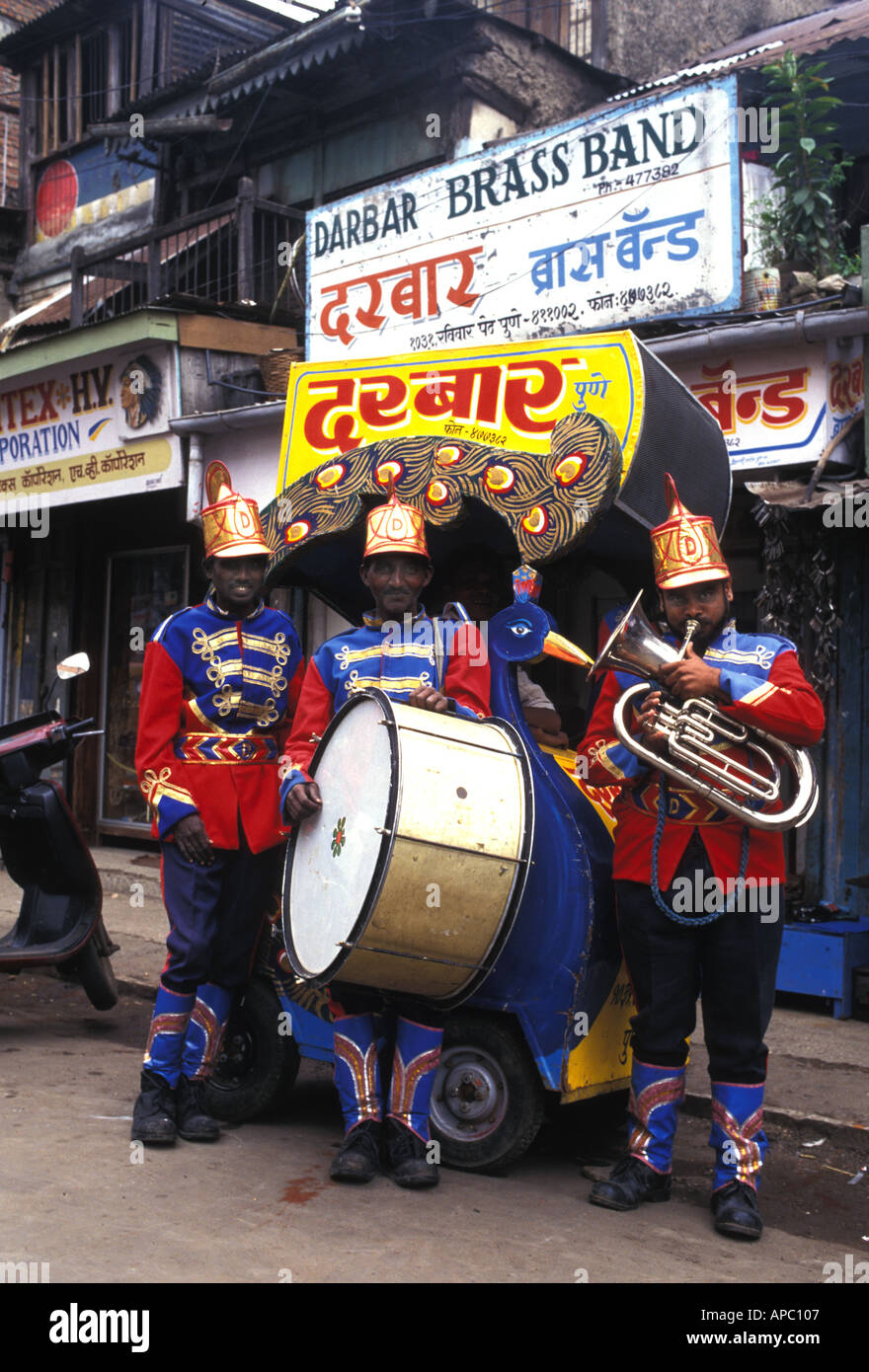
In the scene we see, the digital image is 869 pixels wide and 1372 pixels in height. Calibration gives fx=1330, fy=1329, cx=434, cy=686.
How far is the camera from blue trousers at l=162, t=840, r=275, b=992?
4.57 meters

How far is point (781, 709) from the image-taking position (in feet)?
12.8

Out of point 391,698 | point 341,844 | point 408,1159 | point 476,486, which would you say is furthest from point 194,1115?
point 476,486

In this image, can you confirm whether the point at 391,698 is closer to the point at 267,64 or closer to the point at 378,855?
the point at 378,855

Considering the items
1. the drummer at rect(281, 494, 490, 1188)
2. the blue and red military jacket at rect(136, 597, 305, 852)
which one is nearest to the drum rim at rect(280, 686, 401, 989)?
the drummer at rect(281, 494, 490, 1188)

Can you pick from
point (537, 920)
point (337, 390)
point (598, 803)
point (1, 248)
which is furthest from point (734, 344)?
point (1, 248)

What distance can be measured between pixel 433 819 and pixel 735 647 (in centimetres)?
109

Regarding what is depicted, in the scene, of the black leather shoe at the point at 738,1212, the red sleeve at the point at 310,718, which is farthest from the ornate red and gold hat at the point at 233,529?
the black leather shoe at the point at 738,1212

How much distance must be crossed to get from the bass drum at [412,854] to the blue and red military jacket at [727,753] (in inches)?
12.4

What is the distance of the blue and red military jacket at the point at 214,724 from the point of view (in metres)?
4.65

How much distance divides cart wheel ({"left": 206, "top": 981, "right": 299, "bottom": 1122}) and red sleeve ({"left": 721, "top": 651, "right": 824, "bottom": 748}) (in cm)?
203

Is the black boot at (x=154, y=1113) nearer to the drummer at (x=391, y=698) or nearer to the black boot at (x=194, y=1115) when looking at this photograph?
the black boot at (x=194, y=1115)

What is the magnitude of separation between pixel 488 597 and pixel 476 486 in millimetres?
890

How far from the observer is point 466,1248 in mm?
3645
